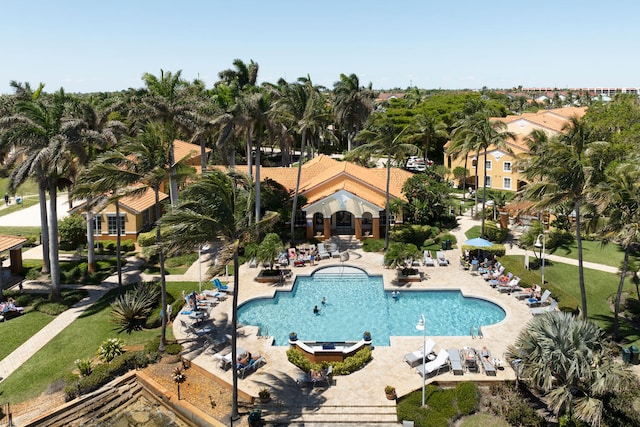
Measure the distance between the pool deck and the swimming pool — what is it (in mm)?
629

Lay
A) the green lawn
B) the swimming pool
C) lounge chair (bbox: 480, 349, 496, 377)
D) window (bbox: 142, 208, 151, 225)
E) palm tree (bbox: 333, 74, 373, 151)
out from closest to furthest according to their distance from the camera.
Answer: lounge chair (bbox: 480, 349, 496, 377) < the swimming pool < the green lawn < window (bbox: 142, 208, 151, 225) < palm tree (bbox: 333, 74, 373, 151)

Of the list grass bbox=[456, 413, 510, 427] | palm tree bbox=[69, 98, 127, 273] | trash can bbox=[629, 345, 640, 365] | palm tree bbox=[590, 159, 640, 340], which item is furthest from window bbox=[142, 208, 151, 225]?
trash can bbox=[629, 345, 640, 365]

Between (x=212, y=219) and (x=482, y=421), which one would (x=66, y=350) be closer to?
(x=212, y=219)

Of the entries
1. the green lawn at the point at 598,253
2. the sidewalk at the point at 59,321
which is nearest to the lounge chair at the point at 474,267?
the green lawn at the point at 598,253

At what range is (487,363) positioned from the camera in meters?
21.7

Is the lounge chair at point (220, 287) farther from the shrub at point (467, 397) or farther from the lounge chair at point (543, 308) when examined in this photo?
the lounge chair at point (543, 308)

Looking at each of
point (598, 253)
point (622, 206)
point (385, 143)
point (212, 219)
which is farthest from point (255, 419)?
point (598, 253)

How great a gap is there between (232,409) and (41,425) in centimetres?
736

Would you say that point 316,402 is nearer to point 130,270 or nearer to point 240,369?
point 240,369

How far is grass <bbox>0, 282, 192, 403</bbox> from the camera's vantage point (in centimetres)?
2097

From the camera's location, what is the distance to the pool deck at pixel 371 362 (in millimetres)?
20391

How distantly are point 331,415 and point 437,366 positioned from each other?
5244 millimetres

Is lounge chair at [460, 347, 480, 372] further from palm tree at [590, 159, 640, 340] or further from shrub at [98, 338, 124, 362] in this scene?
shrub at [98, 338, 124, 362]

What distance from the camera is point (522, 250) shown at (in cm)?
3800
